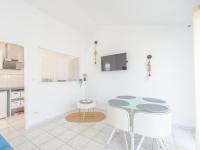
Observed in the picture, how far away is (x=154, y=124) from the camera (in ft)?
4.87

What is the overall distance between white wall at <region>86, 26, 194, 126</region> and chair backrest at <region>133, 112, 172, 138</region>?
141cm

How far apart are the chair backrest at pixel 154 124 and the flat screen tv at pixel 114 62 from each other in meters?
1.90

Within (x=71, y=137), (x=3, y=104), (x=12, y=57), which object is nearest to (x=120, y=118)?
(x=71, y=137)

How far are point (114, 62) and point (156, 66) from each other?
3.94 feet

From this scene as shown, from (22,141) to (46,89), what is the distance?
1.24 meters

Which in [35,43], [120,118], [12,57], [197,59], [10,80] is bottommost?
[120,118]

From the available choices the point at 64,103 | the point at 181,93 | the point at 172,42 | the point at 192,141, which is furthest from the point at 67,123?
the point at 172,42

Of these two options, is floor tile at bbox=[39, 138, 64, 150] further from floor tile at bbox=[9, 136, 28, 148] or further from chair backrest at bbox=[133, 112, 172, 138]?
chair backrest at bbox=[133, 112, 172, 138]

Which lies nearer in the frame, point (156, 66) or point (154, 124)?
point (154, 124)

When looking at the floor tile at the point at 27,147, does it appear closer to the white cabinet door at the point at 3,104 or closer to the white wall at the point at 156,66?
the white cabinet door at the point at 3,104

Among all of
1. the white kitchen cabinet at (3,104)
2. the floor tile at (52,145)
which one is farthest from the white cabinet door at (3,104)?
the floor tile at (52,145)

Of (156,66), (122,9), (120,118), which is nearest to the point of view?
(120,118)

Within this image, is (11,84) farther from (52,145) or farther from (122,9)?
(122,9)

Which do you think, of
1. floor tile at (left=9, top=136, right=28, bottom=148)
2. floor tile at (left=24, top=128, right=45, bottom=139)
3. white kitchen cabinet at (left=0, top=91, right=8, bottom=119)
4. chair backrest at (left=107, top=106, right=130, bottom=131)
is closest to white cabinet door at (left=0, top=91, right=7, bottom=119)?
white kitchen cabinet at (left=0, top=91, right=8, bottom=119)
